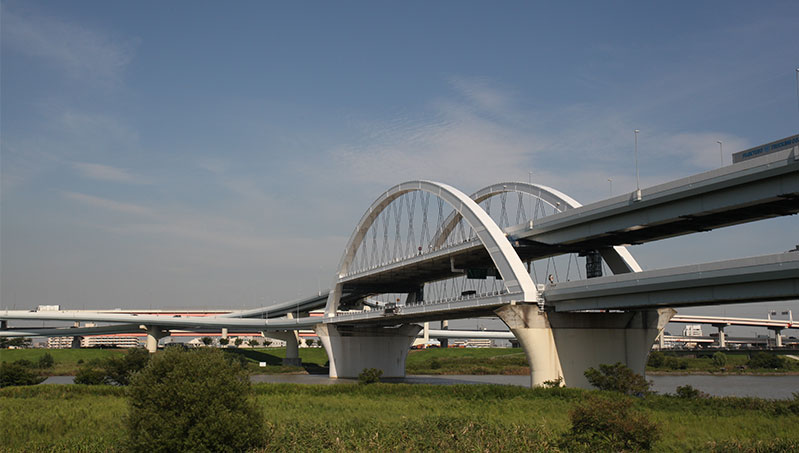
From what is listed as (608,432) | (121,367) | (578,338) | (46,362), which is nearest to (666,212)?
(578,338)

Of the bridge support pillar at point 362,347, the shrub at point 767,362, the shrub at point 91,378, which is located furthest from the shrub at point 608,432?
the shrub at point 767,362

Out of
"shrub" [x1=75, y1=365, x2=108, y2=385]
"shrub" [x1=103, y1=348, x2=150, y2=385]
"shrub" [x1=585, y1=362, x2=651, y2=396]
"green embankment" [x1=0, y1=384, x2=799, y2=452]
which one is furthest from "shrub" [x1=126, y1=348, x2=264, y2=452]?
"shrub" [x1=103, y1=348, x2=150, y2=385]

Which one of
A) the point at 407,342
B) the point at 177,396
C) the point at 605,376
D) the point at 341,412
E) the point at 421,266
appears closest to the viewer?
the point at 177,396

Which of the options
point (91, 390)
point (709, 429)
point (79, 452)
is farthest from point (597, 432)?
point (91, 390)

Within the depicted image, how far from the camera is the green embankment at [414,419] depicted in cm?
2158

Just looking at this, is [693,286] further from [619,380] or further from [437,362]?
[437,362]

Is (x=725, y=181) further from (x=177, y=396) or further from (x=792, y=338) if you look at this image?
(x=792, y=338)

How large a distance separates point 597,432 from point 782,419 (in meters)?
11.1

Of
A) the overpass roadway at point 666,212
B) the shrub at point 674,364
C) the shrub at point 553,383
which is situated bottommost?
the shrub at point 674,364

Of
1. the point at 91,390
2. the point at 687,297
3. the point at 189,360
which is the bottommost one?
the point at 91,390

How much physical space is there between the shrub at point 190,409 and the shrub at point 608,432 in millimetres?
10281

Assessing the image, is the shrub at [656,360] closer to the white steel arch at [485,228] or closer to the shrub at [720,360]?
the shrub at [720,360]

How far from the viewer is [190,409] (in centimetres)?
2066

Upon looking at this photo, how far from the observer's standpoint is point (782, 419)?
27484 millimetres
